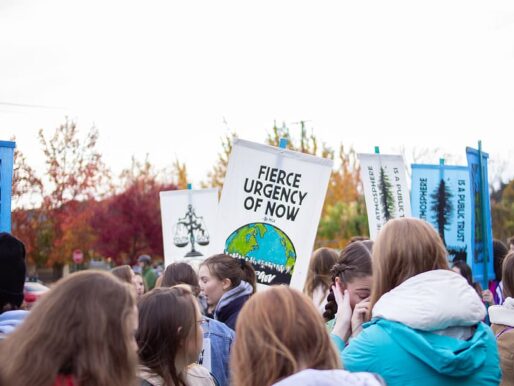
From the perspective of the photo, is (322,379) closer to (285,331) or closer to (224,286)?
(285,331)

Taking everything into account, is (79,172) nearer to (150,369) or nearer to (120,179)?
(120,179)

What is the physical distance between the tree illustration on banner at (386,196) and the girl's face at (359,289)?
12.7ft

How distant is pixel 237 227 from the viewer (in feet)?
23.4

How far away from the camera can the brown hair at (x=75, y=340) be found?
9.29ft

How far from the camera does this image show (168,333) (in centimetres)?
425

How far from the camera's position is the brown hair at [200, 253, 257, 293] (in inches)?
253

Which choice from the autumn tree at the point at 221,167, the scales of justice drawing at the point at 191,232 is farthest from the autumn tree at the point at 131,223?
the scales of justice drawing at the point at 191,232

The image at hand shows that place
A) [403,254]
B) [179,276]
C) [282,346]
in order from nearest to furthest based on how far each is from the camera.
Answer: [282,346]
[403,254]
[179,276]

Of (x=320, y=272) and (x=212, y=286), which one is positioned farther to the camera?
(x=320, y=272)

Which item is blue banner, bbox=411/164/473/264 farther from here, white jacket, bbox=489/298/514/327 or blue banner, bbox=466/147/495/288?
white jacket, bbox=489/298/514/327

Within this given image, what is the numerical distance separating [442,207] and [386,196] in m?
1.09

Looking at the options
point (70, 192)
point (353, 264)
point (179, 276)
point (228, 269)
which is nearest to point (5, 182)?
point (179, 276)

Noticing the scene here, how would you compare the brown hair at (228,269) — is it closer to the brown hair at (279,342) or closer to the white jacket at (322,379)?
the brown hair at (279,342)

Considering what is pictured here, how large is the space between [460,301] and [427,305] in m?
0.16
